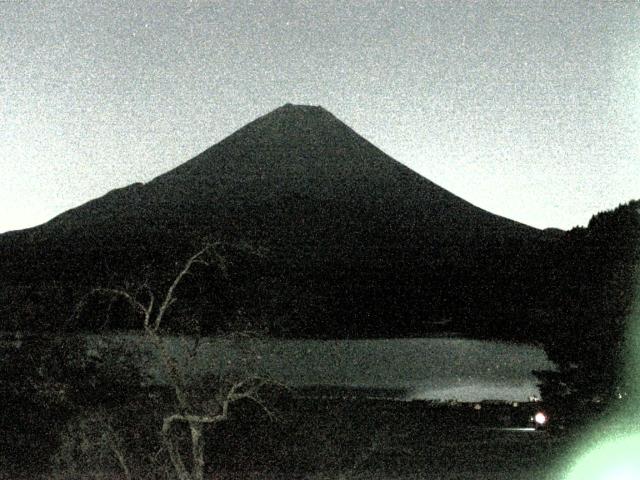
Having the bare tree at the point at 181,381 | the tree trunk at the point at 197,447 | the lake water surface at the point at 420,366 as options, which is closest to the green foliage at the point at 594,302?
the bare tree at the point at 181,381

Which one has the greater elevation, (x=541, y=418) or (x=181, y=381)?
(x=181, y=381)

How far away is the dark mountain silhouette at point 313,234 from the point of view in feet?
283

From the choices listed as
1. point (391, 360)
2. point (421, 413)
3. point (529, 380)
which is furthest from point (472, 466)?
point (391, 360)

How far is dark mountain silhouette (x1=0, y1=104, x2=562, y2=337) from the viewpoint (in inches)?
3395

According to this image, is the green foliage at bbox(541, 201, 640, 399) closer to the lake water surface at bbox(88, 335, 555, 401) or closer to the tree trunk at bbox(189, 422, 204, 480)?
the tree trunk at bbox(189, 422, 204, 480)

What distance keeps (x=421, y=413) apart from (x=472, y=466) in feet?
51.5

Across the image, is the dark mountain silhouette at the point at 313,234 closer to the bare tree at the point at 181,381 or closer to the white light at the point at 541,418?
the white light at the point at 541,418

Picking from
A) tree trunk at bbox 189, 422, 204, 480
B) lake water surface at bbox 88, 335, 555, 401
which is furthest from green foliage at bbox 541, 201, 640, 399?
lake water surface at bbox 88, 335, 555, 401

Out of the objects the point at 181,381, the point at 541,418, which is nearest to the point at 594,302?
the point at 541,418

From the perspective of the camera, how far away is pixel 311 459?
19.9m

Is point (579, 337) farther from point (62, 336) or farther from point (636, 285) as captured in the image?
point (62, 336)

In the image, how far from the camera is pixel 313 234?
122250 millimetres

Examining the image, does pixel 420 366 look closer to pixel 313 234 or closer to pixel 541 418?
pixel 541 418

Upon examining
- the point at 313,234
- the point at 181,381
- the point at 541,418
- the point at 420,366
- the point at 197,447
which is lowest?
the point at 420,366
